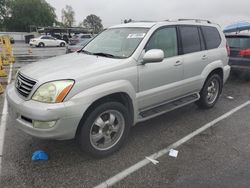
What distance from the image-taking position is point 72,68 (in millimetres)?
3281

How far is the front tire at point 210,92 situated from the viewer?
5.22 m

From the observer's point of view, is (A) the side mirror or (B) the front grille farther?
(A) the side mirror

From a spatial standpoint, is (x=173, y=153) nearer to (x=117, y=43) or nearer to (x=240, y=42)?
(x=117, y=43)

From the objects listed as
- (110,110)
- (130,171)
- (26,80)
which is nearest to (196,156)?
(130,171)

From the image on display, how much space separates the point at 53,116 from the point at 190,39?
3.06 meters

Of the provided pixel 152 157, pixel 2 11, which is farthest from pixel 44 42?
pixel 2 11

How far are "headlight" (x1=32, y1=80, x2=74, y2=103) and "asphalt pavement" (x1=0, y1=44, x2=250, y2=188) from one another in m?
0.94

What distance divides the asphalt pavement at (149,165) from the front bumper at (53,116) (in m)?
0.52

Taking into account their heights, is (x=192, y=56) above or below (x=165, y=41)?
below

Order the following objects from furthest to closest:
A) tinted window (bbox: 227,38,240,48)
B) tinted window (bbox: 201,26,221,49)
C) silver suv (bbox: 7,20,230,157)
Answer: tinted window (bbox: 227,38,240,48) < tinted window (bbox: 201,26,221,49) < silver suv (bbox: 7,20,230,157)

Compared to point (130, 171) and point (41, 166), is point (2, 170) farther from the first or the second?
point (130, 171)

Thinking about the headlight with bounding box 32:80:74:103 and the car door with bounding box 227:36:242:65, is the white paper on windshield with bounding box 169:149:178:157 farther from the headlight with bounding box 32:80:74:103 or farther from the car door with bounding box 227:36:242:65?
the car door with bounding box 227:36:242:65

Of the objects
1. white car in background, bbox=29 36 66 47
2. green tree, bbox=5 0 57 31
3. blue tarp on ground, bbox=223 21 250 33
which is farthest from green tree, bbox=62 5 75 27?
blue tarp on ground, bbox=223 21 250 33

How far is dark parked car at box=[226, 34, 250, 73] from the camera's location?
302 inches
